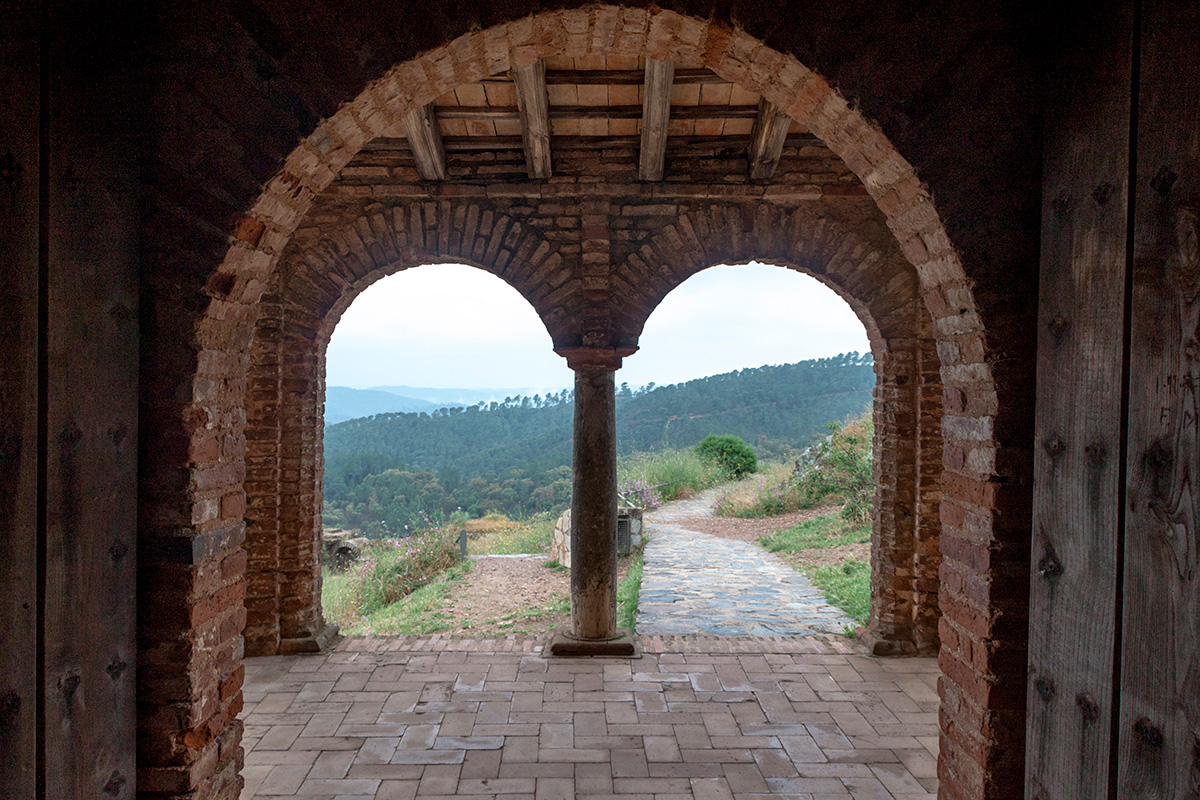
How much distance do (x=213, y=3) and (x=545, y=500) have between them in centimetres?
1953

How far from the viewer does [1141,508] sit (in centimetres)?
154

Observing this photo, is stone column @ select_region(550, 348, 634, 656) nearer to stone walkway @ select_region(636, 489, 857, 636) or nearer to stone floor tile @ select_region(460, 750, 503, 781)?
stone walkway @ select_region(636, 489, 857, 636)

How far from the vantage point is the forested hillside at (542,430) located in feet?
76.4

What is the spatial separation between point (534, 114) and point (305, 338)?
8.10 ft

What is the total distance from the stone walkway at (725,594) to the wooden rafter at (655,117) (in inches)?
154

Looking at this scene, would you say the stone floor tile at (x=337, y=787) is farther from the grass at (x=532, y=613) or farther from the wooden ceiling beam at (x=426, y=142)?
the wooden ceiling beam at (x=426, y=142)

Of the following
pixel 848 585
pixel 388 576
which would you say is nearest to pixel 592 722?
pixel 848 585

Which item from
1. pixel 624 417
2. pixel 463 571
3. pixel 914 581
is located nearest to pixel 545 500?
pixel 624 417

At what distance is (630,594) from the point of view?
7016 mm

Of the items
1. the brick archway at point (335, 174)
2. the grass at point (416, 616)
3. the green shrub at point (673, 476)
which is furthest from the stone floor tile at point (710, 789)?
the green shrub at point (673, 476)

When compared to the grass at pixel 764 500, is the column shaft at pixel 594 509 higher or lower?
higher

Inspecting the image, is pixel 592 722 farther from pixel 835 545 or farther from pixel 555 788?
pixel 835 545

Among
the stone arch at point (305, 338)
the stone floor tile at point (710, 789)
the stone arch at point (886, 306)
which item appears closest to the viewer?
the stone floor tile at point (710, 789)

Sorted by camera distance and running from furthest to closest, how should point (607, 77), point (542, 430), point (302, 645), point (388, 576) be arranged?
point (542, 430), point (388, 576), point (302, 645), point (607, 77)
